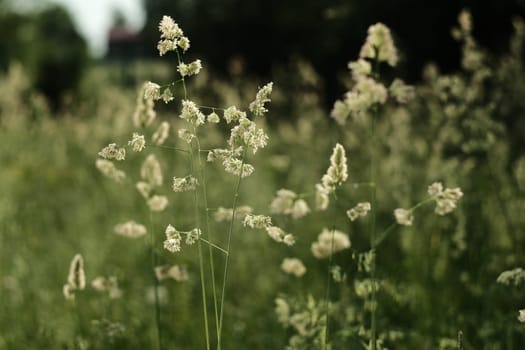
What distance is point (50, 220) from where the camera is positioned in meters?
5.00

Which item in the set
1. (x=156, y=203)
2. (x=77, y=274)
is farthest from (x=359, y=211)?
(x=77, y=274)

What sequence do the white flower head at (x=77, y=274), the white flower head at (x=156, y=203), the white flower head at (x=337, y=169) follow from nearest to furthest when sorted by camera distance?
the white flower head at (x=337, y=169) < the white flower head at (x=77, y=274) < the white flower head at (x=156, y=203)

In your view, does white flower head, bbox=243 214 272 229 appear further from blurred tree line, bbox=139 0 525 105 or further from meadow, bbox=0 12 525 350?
blurred tree line, bbox=139 0 525 105

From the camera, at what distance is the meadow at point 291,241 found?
5.12 ft

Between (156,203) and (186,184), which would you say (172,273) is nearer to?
(156,203)

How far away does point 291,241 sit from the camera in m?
1.46

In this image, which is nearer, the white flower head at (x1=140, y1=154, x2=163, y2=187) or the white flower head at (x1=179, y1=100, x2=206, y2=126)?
the white flower head at (x1=179, y1=100, x2=206, y2=126)

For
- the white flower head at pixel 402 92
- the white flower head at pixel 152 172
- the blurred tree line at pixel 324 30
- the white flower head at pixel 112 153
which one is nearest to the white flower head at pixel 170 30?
the white flower head at pixel 112 153

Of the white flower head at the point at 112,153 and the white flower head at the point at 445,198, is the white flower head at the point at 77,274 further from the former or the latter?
the white flower head at the point at 445,198

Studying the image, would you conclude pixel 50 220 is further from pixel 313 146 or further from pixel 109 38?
pixel 109 38

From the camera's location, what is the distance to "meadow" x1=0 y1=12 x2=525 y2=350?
5.12ft

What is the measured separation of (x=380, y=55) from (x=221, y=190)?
369 centimetres

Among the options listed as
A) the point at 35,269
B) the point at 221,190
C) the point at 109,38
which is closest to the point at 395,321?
the point at 35,269

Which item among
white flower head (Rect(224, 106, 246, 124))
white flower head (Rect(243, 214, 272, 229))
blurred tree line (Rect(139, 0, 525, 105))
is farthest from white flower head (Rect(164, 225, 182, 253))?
blurred tree line (Rect(139, 0, 525, 105))
